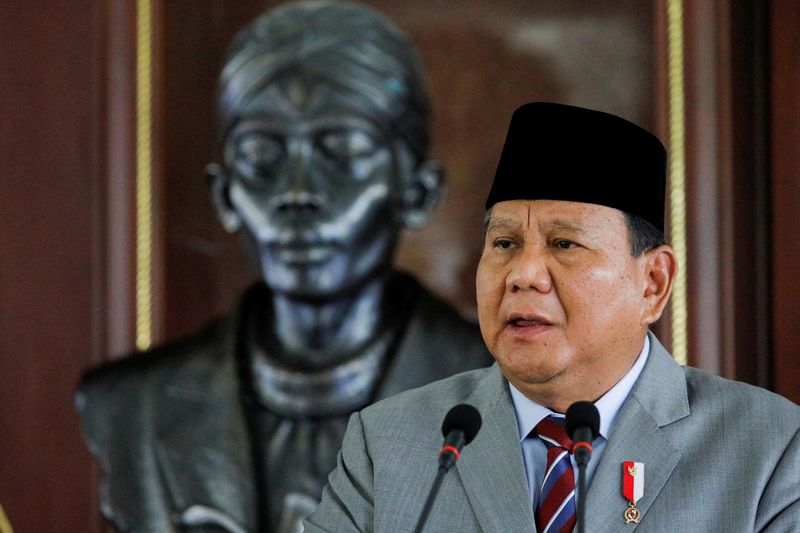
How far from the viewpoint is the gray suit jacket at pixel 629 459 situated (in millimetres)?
1874

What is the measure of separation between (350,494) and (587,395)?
0.42m

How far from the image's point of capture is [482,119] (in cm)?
→ 365

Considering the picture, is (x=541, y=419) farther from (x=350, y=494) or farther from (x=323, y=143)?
(x=323, y=143)

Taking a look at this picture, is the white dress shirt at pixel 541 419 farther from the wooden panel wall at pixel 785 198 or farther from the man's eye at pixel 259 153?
the man's eye at pixel 259 153

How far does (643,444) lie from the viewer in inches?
76.9

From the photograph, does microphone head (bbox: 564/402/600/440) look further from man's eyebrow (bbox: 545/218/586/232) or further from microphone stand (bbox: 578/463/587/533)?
man's eyebrow (bbox: 545/218/586/232)

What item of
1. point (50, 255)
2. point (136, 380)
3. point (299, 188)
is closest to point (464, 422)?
point (299, 188)

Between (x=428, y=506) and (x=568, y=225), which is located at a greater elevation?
(x=568, y=225)

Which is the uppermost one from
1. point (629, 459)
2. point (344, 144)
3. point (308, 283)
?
point (344, 144)

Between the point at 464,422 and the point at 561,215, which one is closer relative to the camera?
the point at 464,422

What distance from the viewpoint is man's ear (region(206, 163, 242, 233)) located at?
3639 millimetres

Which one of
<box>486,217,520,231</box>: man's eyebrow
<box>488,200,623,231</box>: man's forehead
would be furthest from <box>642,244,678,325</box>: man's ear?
<box>486,217,520,231</box>: man's eyebrow

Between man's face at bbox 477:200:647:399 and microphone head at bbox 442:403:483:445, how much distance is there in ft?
0.77

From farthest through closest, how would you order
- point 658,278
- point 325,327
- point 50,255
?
point 50,255 → point 325,327 → point 658,278
